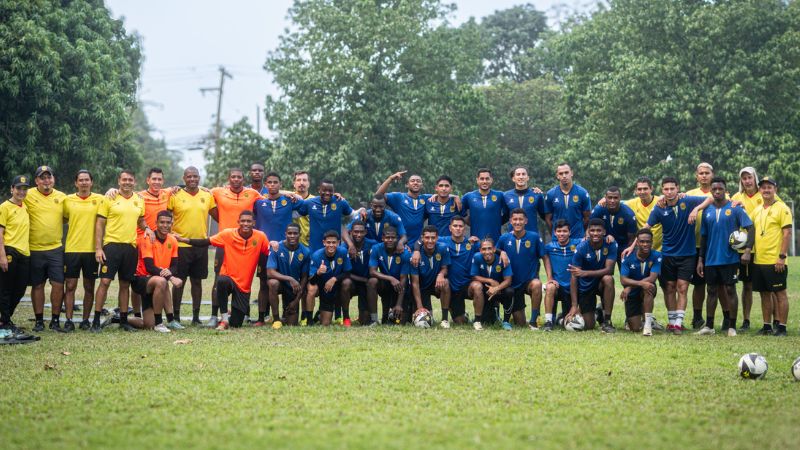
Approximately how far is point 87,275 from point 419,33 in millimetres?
30688

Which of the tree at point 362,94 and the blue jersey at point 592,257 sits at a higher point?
the tree at point 362,94

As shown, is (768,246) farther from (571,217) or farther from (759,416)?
(759,416)

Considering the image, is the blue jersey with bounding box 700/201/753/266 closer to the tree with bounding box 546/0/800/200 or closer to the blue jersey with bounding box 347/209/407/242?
the blue jersey with bounding box 347/209/407/242

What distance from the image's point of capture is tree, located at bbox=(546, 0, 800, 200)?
33.9m

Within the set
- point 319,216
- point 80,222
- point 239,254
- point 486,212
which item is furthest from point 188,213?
point 486,212

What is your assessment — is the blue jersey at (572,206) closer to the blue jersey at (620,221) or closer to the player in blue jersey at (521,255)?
the blue jersey at (620,221)

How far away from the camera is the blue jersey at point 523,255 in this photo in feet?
43.1

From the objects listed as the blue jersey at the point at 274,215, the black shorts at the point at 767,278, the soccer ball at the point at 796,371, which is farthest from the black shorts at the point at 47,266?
the black shorts at the point at 767,278

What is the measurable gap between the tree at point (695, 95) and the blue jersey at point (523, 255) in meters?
23.1

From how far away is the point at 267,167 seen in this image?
130 feet

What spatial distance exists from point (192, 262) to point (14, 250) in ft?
8.45

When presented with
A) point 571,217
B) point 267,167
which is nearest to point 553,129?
point 267,167

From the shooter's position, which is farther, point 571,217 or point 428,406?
point 571,217

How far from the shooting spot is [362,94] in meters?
39.5
